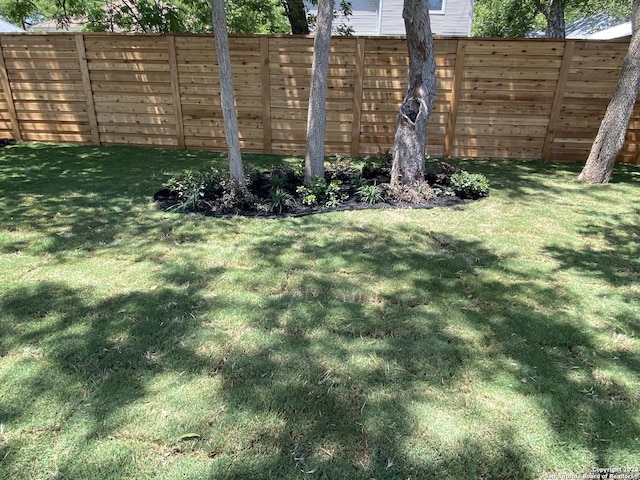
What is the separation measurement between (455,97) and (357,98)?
5.66 feet

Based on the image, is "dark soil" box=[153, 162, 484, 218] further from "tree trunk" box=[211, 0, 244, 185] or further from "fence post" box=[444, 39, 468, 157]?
"fence post" box=[444, 39, 468, 157]

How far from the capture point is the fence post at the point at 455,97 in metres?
6.93

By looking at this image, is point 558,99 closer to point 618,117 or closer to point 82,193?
point 618,117

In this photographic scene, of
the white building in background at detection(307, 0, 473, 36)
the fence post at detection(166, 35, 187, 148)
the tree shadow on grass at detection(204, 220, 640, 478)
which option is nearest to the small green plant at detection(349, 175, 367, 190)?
the tree shadow on grass at detection(204, 220, 640, 478)

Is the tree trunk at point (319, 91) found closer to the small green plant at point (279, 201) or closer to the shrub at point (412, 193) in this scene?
the small green plant at point (279, 201)

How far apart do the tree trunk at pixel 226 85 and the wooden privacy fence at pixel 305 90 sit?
2.91 m

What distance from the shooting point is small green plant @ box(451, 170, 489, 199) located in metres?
5.25

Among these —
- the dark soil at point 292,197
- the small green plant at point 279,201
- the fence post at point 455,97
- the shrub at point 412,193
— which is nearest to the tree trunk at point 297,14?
the fence post at point 455,97

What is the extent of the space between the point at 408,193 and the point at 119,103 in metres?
6.00

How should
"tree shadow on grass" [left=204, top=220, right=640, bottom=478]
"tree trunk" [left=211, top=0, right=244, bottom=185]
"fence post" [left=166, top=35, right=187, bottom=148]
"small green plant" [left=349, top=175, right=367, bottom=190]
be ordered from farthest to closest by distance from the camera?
"fence post" [left=166, top=35, right=187, bottom=148]
"small green plant" [left=349, top=175, right=367, bottom=190]
"tree trunk" [left=211, top=0, right=244, bottom=185]
"tree shadow on grass" [left=204, top=220, right=640, bottom=478]

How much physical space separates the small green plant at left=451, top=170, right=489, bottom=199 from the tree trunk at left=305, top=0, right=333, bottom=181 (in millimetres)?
1759

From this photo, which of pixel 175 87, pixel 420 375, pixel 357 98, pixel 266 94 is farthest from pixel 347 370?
pixel 175 87

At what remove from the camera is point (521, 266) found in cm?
340

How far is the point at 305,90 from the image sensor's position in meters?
7.31
